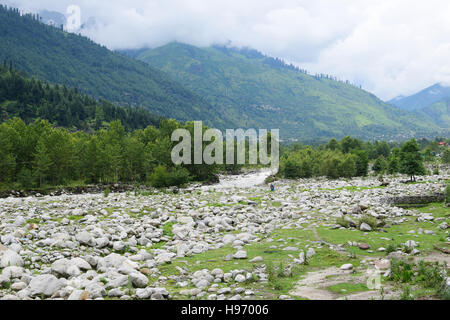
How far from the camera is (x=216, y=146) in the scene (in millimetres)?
72000

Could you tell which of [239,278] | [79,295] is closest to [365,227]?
[239,278]

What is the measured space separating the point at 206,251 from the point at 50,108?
15368 cm

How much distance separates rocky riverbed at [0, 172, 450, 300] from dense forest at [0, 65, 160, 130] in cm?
13182

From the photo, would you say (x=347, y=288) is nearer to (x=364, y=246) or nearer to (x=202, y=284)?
(x=202, y=284)

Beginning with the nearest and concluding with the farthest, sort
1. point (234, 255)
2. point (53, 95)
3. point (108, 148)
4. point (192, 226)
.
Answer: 1. point (234, 255)
2. point (192, 226)
3. point (108, 148)
4. point (53, 95)

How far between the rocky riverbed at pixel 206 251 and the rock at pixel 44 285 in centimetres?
3

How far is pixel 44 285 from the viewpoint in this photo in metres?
9.44

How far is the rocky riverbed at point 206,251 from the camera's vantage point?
31.5 ft

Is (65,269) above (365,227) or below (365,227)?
below

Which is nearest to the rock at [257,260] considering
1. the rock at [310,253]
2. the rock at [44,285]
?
the rock at [310,253]

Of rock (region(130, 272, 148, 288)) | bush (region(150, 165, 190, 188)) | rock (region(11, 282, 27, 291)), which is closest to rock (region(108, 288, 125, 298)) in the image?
rock (region(130, 272, 148, 288))
